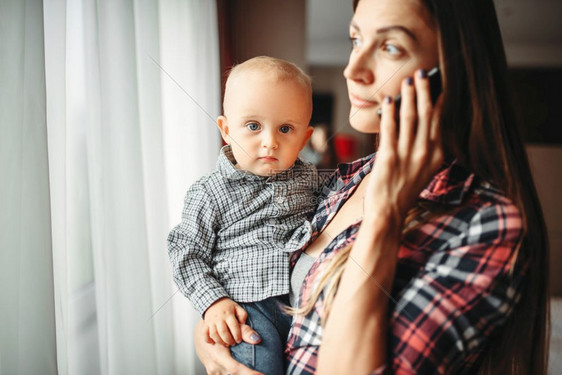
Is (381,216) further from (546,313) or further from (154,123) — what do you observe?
(154,123)

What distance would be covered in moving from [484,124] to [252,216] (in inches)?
11.9

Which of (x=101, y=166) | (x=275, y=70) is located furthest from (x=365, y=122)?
(x=101, y=166)

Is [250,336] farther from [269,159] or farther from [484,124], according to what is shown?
[484,124]

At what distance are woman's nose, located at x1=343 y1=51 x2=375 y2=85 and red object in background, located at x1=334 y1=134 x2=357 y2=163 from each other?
17 cm

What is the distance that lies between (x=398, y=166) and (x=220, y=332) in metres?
0.29

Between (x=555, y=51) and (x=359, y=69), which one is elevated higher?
(x=555, y=51)

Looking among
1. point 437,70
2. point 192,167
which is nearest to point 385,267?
point 437,70

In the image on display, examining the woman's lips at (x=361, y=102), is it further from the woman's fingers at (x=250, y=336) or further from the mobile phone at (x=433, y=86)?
the woman's fingers at (x=250, y=336)

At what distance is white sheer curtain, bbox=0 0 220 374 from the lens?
476 millimetres

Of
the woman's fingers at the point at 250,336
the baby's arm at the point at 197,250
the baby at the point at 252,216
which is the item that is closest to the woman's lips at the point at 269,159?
the baby at the point at 252,216

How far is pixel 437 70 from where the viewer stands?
14.8 inches

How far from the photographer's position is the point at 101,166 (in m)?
0.62

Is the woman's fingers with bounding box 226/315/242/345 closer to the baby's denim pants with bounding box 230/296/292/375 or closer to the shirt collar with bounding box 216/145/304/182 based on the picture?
the baby's denim pants with bounding box 230/296/292/375

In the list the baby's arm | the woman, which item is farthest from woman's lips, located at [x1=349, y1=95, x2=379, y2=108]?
the baby's arm
